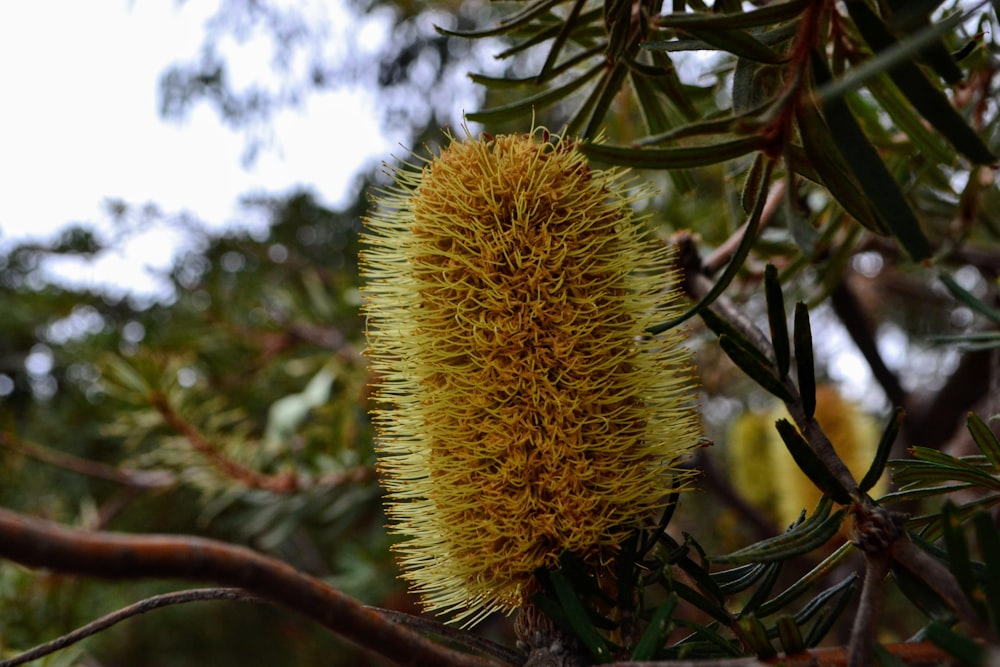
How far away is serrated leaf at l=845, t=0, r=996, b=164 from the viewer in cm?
30

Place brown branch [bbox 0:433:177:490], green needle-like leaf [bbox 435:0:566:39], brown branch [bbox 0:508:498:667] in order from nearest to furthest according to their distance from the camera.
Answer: brown branch [bbox 0:508:498:667] < green needle-like leaf [bbox 435:0:566:39] < brown branch [bbox 0:433:177:490]

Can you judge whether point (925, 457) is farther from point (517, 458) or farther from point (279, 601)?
point (279, 601)

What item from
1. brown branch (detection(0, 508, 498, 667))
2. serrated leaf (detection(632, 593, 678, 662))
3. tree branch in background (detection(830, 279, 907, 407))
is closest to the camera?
brown branch (detection(0, 508, 498, 667))

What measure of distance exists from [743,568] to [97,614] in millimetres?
1141

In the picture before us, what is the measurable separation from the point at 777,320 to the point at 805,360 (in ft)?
0.07

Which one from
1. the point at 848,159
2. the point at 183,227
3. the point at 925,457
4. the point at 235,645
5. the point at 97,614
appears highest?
the point at 183,227

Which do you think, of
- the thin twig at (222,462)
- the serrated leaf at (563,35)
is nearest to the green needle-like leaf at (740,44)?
the serrated leaf at (563,35)

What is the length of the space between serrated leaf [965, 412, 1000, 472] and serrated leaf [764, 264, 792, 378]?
0.33 feet

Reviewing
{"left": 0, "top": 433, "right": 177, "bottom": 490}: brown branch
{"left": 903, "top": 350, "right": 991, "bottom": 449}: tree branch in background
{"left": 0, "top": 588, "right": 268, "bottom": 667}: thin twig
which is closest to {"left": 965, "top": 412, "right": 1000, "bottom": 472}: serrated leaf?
{"left": 0, "top": 588, "right": 268, "bottom": 667}: thin twig

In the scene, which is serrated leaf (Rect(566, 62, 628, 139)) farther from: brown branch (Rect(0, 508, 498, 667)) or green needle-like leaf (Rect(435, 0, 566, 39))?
brown branch (Rect(0, 508, 498, 667))

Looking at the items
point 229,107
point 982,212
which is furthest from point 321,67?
point 982,212

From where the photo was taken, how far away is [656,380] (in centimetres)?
44

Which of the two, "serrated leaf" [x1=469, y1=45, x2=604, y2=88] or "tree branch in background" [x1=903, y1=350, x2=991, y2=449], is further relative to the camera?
"tree branch in background" [x1=903, y1=350, x2=991, y2=449]

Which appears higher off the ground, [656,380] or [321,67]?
[321,67]
